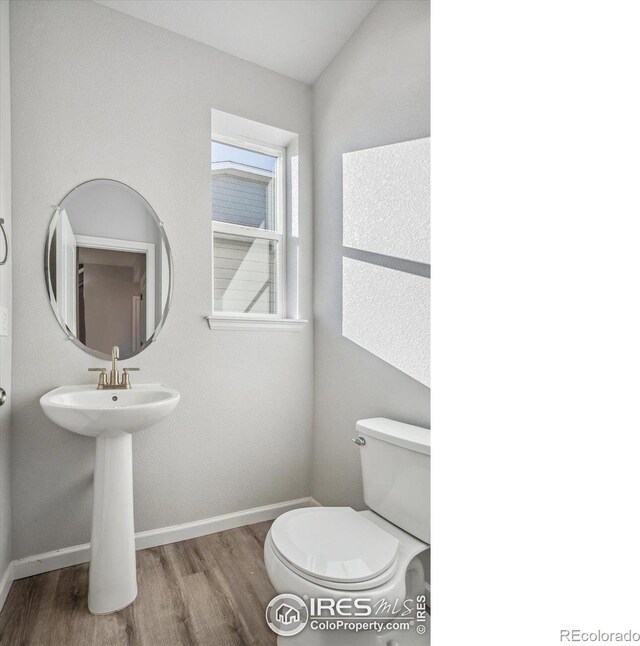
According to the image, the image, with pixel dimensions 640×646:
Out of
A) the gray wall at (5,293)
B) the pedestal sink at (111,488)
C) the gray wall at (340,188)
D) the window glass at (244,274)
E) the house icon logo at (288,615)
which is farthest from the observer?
the window glass at (244,274)

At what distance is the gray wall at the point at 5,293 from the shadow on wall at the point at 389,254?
1.47 m

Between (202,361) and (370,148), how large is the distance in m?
1.34

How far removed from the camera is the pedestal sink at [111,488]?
153cm

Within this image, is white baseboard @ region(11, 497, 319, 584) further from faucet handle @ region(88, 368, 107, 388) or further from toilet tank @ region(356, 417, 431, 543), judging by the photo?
toilet tank @ region(356, 417, 431, 543)

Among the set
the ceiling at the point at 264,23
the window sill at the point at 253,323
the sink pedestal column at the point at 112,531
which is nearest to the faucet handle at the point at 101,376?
the sink pedestal column at the point at 112,531

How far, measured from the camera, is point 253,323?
2.31m

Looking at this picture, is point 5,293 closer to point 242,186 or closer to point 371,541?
point 242,186

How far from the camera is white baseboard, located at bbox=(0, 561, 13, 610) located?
160cm

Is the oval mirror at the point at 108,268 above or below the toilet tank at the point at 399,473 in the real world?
above

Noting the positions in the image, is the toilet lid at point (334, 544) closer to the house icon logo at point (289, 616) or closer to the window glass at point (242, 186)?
the house icon logo at point (289, 616)

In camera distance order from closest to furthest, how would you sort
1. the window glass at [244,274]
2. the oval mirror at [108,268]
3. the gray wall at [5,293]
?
1. the gray wall at [5,293]
2. the oval mirror at [108,268]
3. the window glass at [244,274]

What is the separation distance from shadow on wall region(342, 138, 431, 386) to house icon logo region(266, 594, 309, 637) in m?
0.87
